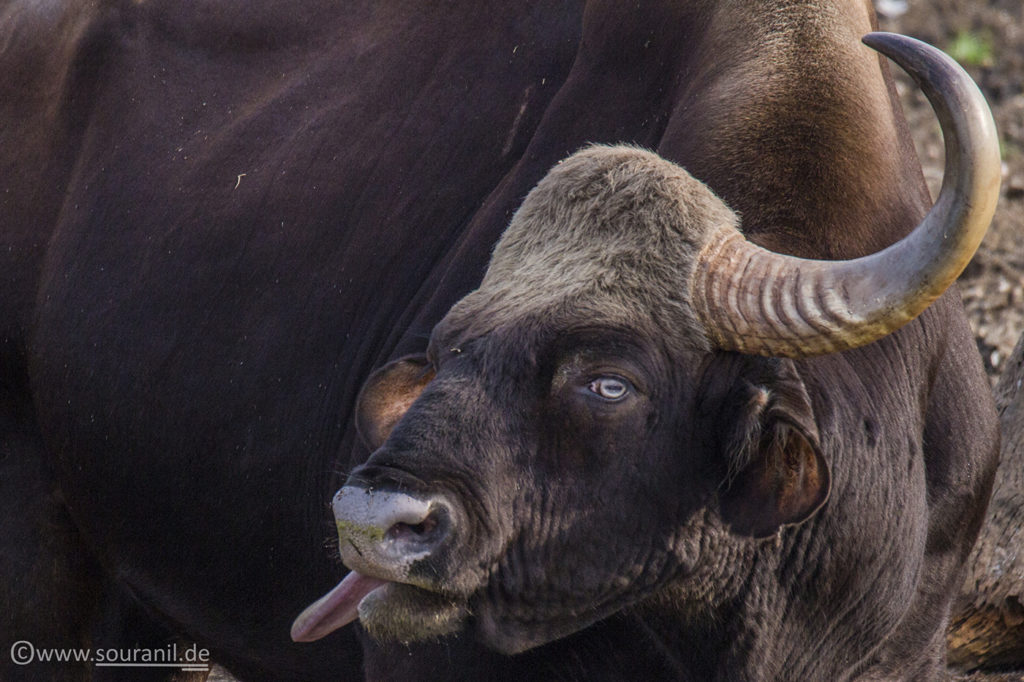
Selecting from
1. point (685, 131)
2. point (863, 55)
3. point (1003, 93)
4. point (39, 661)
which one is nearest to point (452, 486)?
point (685, 131)

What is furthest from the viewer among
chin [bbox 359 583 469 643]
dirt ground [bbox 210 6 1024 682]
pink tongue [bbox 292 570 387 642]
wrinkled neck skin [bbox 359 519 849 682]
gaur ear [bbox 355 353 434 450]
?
dirt ground [bbox 210 6 1024 682]

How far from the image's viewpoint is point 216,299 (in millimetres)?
5133

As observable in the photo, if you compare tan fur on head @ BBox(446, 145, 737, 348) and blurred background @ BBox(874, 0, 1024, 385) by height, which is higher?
tan fur on head @ BBox(446, 145, 737, 348)

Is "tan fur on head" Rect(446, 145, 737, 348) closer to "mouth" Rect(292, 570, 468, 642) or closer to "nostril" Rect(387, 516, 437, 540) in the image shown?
"nostril" Rect(387, 516, 437, 540)

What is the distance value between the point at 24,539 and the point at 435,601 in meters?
2.89

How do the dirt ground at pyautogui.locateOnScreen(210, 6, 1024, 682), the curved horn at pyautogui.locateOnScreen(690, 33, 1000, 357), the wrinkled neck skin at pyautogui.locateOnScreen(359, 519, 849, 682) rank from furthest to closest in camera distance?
the dirt ground at pyautogui.locateOnScreen(210, 6, 1024, 682)
the wrinkled neck skin at pyautogui.locateOnScreen(359, 519, 849, 682)
the curved horn at pyautogui.locateOnScreen(690, 33, 1000, 357)

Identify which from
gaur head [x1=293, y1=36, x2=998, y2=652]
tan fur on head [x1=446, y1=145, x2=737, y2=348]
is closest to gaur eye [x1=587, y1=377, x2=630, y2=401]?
gaur head [x1=293, y1=36, x2=998, y2=652]

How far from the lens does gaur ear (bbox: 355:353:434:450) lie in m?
3.93

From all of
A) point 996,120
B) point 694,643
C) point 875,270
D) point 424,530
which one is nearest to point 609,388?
point 424,530

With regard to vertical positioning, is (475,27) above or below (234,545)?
above

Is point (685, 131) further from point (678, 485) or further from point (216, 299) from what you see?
point (216, 299)

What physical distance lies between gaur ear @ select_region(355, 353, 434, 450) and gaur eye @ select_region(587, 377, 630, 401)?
62cm

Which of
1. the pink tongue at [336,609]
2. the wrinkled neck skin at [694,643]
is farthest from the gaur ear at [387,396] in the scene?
the wrinkled neck skin at [694,643]

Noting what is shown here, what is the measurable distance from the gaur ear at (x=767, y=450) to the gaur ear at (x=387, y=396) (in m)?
0.86
